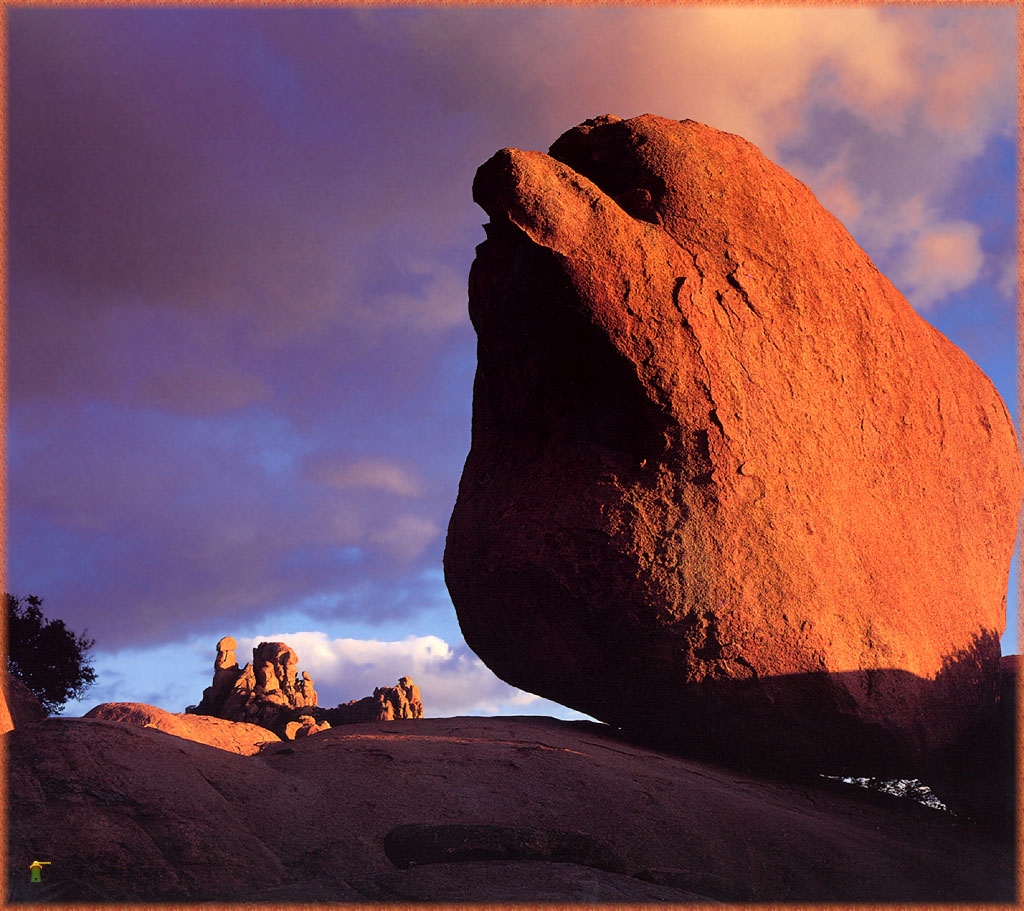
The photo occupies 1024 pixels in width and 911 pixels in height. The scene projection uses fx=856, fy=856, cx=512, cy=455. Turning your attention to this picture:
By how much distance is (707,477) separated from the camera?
758cm

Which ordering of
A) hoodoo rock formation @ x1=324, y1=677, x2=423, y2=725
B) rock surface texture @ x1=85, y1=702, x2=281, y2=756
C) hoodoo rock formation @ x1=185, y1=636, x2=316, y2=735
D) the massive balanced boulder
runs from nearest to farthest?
the massive balanced boulder
rock surface texture @ x1=85, y1=702, x2=281, y2=756
hoodoo rock formation @ x1=185, y1=636, x2=316, y2=735
hoodoo rock formation @ x1=324, y1=677, x2=423, y2=725

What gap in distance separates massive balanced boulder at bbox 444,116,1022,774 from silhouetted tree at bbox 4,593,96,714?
32.2ft

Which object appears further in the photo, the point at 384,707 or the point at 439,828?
the point at 384,707

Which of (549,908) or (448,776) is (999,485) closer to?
(448,776)

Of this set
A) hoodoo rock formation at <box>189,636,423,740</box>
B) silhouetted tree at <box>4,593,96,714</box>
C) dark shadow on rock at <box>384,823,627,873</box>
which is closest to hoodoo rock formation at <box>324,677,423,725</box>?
hoodoo rock formation at <box>189,636,423,740</box>

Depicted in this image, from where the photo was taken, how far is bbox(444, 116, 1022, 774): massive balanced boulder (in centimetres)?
750

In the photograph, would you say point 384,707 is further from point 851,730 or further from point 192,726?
point 851,730

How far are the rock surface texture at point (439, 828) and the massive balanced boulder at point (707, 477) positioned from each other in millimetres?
895

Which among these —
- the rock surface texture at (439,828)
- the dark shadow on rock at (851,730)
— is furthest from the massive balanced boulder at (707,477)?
the rock surface texture at (439,828)

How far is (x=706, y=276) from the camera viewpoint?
318 inches

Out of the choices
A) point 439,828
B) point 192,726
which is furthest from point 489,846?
point 192,726

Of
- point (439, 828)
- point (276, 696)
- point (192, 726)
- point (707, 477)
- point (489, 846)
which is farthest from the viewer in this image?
point (276, 696)

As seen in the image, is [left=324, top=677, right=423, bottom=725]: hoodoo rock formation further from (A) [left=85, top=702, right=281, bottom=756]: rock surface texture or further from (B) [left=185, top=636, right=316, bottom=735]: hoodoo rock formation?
(A) [left=85, top=702, right=281, bottom=756]: rock surface texture

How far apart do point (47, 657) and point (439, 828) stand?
42.6ft
